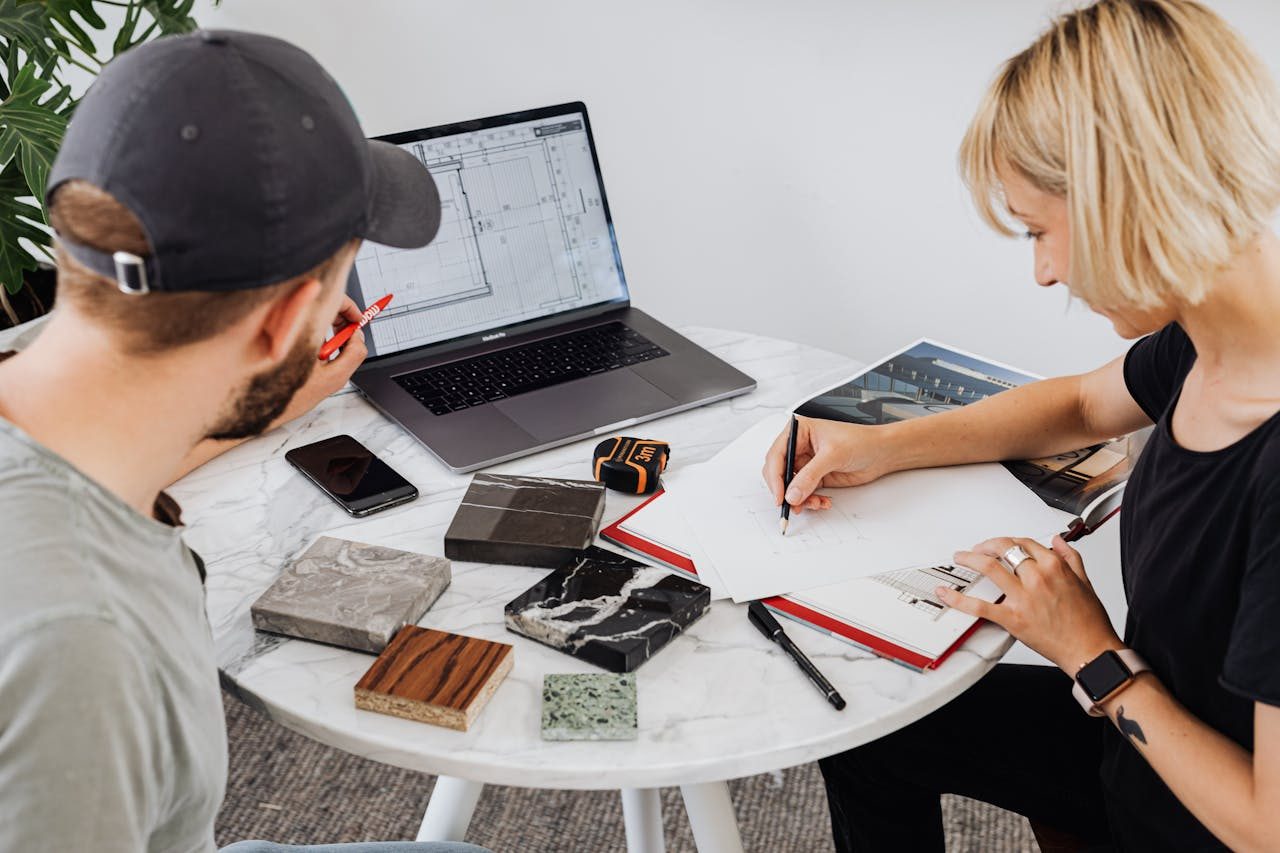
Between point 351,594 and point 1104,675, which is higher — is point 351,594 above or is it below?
above

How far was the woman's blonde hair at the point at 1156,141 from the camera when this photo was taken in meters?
0.89

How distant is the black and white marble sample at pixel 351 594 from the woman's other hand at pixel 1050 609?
0.48 m

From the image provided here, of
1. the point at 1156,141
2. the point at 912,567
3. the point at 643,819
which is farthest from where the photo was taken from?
the point at 643,819

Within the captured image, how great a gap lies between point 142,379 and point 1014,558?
0.76 metres

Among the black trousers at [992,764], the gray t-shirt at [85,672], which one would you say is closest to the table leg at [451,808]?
the black trousers at [992,764]

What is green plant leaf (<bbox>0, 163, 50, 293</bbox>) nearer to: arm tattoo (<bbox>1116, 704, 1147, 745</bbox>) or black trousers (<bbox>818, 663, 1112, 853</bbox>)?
black trousers (<bbox>818, 663, 1112, 853</bbox>)

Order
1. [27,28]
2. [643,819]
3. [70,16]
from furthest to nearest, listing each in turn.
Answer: [70,16]
[27,28]
[643,819]

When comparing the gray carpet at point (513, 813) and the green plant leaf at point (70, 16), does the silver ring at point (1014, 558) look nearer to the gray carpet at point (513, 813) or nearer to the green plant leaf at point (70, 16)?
the gray carpet at point (513, 813)

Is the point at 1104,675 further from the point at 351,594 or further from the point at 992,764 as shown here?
the point at 351,594

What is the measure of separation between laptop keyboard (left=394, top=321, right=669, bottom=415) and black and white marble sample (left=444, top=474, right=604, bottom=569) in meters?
0.25

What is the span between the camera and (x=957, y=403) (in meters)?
1.39

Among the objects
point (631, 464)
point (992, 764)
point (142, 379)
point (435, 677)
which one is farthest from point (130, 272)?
point (992, 764)

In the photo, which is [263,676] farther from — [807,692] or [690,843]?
[690,843]

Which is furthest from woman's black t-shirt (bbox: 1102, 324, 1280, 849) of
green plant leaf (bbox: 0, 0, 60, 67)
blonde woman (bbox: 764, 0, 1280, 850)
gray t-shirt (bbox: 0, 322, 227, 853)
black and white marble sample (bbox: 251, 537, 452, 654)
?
green plant leaf (bbox: 0, 0, 60, 67)
